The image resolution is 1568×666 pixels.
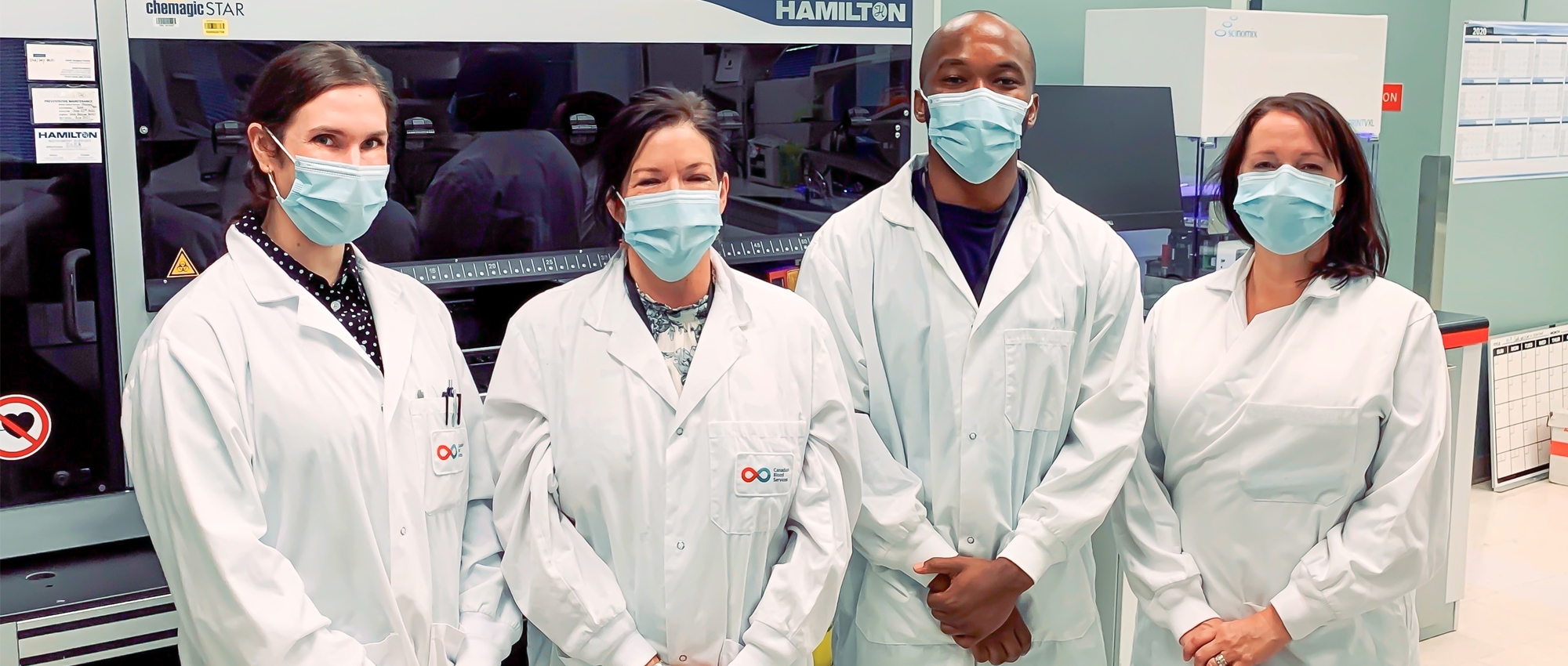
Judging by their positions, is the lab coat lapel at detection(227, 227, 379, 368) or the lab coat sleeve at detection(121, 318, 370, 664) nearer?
the lab coat sleeve at detection(121, 318, 370, 664)

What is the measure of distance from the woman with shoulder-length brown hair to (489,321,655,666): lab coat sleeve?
832 millimetres

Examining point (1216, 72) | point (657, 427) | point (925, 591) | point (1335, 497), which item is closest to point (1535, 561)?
point (1216, 72)

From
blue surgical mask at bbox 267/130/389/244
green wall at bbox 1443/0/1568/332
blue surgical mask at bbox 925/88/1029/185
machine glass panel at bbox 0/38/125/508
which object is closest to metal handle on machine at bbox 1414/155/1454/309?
green wall at bbox 1443/0/1568/332

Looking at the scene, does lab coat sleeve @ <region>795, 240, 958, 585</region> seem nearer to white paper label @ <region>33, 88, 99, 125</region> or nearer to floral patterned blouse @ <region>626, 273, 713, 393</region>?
floral patterned blouse @ <region>626, 273, 713, 393</region>

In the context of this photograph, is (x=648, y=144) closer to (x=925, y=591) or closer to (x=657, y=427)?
(x=657, y=427)

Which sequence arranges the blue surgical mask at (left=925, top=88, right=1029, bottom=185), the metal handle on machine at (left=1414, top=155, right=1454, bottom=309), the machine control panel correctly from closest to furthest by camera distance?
the blue surgical mask at (left=925, top=88, right=1029, bottom=185) < the machine control panel < the metal handle on machine at (left=1414, top=155, right=1454, bottom=309)

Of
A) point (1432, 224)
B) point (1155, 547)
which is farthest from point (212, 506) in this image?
point (1432, 224)

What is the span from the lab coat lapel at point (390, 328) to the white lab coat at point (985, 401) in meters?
0.64

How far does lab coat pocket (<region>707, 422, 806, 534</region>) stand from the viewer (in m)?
1.62

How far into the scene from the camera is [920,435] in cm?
192

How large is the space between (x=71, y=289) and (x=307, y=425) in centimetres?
60

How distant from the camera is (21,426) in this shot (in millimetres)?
1786

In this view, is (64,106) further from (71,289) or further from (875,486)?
(875,486)

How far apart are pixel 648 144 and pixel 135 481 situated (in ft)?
2.48
